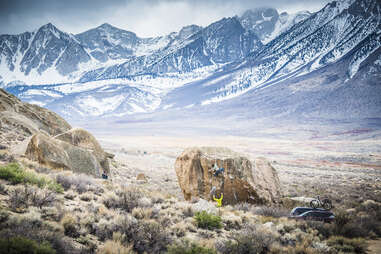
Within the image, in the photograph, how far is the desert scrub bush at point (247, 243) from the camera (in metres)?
6.07

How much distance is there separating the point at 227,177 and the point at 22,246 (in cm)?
926

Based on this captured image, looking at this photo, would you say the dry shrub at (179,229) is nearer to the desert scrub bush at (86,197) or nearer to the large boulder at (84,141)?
the desert scrub bush at (86,197)

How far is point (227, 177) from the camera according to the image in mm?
12094

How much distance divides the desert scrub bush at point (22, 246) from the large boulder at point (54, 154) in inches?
316

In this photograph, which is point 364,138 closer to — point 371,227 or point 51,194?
point 371,227

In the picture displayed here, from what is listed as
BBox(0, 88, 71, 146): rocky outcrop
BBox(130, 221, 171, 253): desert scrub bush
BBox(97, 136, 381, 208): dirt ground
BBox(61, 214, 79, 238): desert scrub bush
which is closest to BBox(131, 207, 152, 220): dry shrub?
BBox(130, 221, 171, 253): desert scrub bush

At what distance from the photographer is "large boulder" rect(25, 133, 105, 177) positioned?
11375mm

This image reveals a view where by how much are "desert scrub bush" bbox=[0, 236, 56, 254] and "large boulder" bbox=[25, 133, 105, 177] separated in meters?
8.02

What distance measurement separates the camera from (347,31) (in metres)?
199

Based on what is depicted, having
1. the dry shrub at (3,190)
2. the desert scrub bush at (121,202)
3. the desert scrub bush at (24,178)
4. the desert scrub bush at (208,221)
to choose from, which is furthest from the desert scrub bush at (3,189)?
the desert scrub bush at (208,221)

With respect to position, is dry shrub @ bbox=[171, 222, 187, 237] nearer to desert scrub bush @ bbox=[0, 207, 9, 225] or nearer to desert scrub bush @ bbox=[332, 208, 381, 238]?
desert scrub bush @ bbox=[0, 207, 9, 225]

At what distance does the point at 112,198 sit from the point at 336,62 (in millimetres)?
204285

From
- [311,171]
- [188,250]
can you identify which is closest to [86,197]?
[188,250]

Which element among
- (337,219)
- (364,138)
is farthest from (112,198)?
(364,138)
